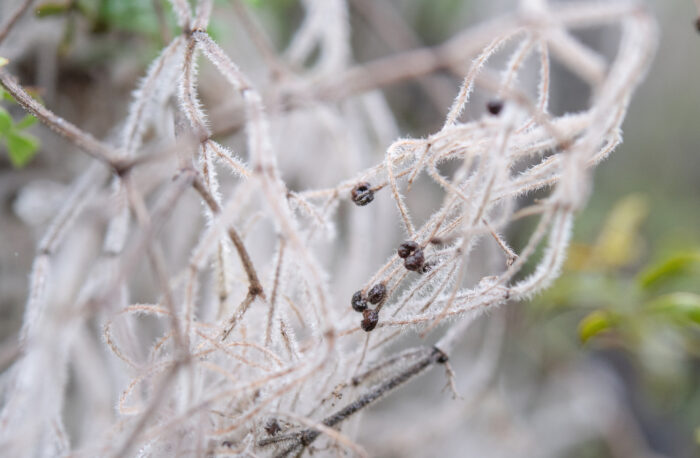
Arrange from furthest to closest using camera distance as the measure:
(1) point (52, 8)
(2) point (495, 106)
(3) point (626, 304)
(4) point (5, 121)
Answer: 1. (3) point (626, 304)
2. (1) point (52, 8)
3. (4) point (5, 121)
4. (2) point (495, 106)

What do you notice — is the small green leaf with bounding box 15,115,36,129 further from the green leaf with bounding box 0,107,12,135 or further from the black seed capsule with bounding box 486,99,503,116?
the black seed capsule with bounding box 486,99,503,116

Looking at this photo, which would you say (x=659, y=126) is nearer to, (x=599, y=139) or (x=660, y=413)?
(x=660, y=413)

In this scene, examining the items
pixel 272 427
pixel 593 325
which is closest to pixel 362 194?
pixel 272 427

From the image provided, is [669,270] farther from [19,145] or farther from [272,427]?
[19,145]

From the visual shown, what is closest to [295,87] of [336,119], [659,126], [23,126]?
[336,119]

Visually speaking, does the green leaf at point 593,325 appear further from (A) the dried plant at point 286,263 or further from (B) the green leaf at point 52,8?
(B) the green leaf at point 52,8

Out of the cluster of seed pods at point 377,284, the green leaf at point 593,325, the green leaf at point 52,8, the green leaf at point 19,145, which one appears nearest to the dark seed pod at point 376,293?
the cluster of seed pods at point 377,284
